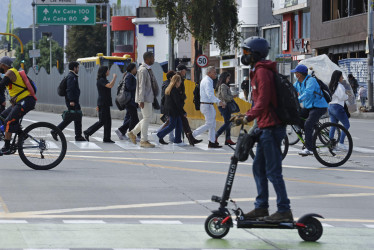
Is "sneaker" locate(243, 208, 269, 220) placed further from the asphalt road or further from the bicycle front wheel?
the bicycle front wheel

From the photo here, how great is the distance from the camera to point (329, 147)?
15.9 meters

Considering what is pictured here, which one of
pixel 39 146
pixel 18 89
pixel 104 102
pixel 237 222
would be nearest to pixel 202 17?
pixel 104 102

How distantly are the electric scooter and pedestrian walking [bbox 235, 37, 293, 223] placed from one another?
16 cm

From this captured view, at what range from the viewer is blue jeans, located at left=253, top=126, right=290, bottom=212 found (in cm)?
833

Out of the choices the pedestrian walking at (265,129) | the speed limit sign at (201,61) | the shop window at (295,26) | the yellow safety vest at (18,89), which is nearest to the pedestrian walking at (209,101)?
the yellow safety vest at (18,89)

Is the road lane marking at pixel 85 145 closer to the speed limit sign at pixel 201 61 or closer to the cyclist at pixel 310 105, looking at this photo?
the cyclist at pixel 310 105

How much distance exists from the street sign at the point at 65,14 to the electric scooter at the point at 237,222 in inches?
1896

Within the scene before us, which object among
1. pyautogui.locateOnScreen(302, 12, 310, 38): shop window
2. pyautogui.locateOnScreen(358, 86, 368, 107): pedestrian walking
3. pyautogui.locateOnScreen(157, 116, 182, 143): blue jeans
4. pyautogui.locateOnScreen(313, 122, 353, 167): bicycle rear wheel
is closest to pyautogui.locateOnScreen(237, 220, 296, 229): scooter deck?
pyautogui.locateOnScreen(313, 122, 353, 167): bicycle rear wheel

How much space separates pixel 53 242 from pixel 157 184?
5.00 m

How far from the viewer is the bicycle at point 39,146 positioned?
14078mm

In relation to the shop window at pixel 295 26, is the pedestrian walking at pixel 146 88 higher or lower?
lower

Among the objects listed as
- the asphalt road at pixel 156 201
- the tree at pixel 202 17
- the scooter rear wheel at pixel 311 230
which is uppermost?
the tree at pixel 202 17

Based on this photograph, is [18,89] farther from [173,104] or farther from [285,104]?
[285,104]

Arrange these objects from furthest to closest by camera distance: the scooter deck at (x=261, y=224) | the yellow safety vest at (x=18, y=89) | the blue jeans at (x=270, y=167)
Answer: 1. the yellow safety vest at (x=18, y=89)
2. the blue jeans at (x=270, y=167)
3. the scooter deck at (x=261, y=224)
